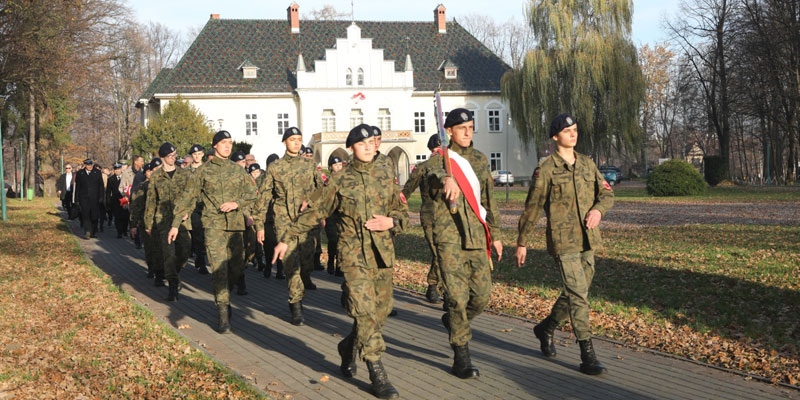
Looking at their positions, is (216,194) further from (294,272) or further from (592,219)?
(592,219)

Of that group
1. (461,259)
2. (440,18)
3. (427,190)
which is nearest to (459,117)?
(427,190)

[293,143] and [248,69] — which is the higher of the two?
[248,69]

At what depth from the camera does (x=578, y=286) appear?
22.9 feet

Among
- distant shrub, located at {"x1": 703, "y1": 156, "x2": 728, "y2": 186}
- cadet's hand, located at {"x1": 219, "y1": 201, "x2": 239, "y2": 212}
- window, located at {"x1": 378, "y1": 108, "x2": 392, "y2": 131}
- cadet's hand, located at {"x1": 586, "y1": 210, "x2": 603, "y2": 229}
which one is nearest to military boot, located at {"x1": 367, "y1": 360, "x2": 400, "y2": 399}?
cadet's hand, located at {"x1": 586, "y1": 210, "x2": 603, "y2": 229}

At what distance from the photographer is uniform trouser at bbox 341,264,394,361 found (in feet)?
21.5

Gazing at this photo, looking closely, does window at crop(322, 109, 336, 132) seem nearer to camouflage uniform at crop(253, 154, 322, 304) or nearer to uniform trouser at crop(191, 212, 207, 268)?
uniform trouser at crop(191, 212, 207, 268)

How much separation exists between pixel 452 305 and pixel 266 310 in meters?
4.48

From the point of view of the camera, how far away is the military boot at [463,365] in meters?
6.89

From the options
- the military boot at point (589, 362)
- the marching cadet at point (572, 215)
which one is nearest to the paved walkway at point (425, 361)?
the military boot at point (589, 362)

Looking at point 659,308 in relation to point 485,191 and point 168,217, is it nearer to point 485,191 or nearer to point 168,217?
point 485,191

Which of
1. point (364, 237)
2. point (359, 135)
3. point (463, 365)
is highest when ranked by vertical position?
point (359, 135)

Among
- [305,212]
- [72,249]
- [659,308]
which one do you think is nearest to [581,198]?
[305,212]

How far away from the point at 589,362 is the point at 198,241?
34.2 ft

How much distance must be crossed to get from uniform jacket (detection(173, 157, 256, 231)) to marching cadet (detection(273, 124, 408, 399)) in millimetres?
2985
